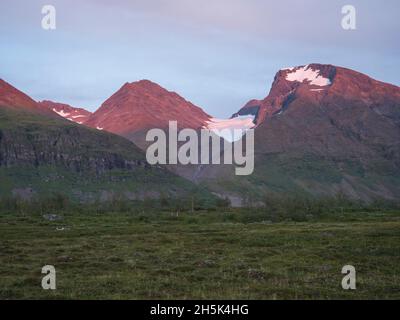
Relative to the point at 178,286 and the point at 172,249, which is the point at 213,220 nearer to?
the point at 172,249

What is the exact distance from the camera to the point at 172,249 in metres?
51.5

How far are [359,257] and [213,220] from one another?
77.4 metres
